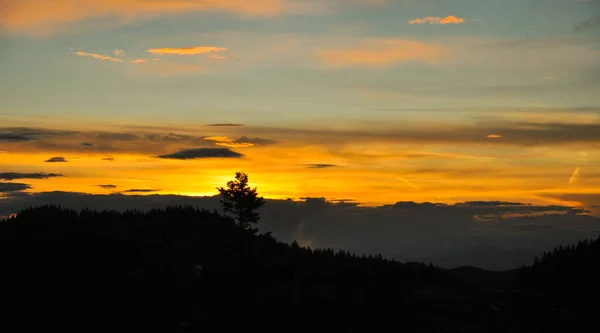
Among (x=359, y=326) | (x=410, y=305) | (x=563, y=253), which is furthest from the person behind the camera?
(x=563, y=253)

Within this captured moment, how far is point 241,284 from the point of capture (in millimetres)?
39156

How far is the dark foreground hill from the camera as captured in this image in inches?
1249

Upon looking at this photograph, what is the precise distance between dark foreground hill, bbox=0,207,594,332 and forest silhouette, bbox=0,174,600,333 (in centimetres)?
7

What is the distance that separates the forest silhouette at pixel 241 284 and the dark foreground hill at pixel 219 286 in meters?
0.07

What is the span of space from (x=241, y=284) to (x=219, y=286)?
1.27m

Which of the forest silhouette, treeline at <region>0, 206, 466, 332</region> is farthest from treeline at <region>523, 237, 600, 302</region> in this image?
treeline at <region>0, 206, 466, 332</region>

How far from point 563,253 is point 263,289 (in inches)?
707

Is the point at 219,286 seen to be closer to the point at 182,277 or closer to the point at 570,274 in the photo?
the point at 182,277

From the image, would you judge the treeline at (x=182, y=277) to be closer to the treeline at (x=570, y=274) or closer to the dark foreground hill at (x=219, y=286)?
the dark foreground hill at (x=219, y=286)

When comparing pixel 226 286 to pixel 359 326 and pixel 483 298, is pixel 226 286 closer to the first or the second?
pixel 359 326

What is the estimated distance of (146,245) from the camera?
44562 mm

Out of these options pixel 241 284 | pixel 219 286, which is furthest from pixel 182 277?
pixel 241 284

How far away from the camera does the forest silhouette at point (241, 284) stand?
31723mm

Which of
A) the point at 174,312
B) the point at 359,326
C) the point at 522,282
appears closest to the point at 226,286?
→ the point at 174,312
